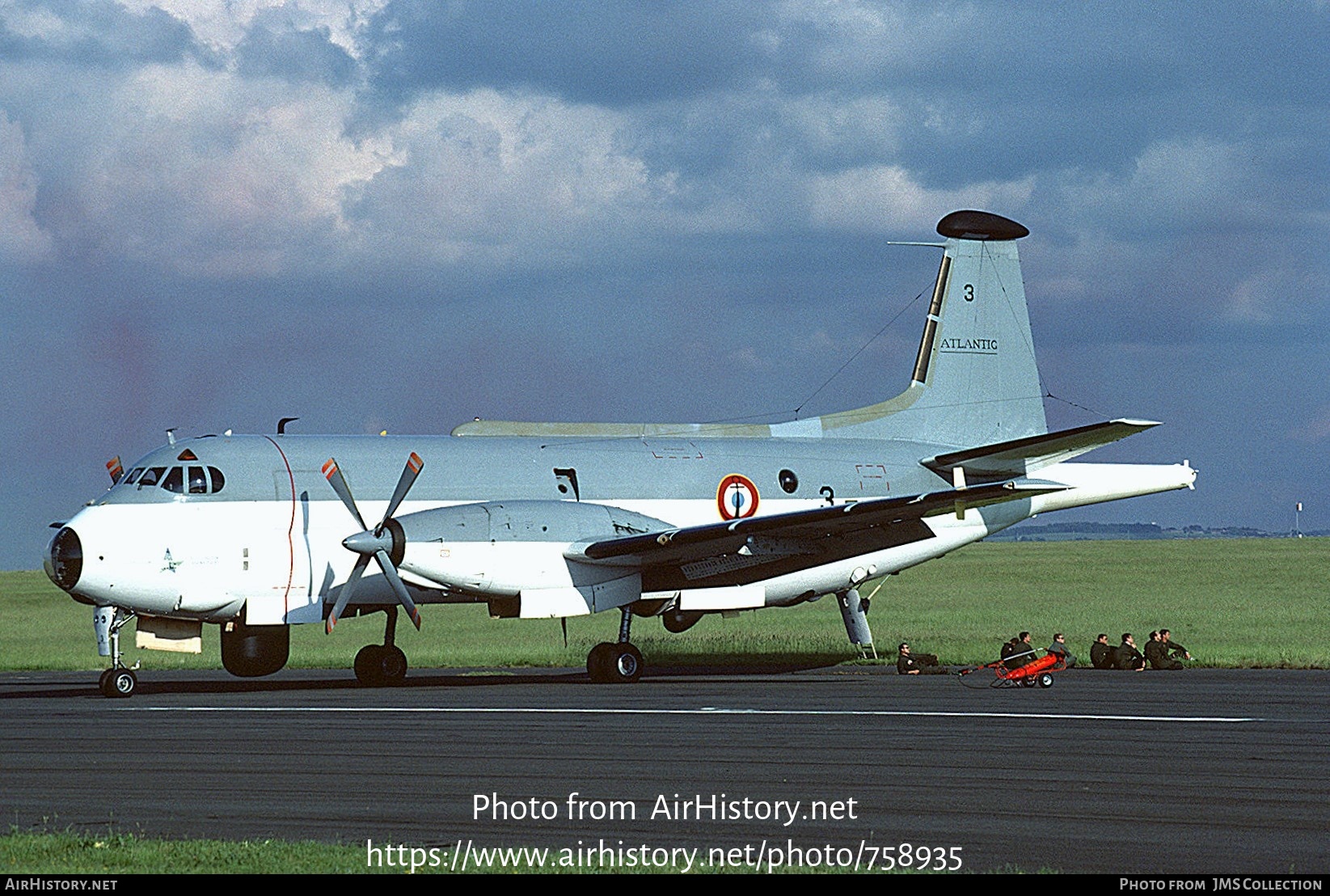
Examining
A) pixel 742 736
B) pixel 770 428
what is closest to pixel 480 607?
pixel 770 428

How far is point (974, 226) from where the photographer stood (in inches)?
1567

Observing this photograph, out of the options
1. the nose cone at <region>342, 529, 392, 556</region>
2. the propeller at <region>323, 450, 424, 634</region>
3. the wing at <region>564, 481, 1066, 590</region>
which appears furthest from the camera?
the wing at <region>564, 481, 1066, 590</region>

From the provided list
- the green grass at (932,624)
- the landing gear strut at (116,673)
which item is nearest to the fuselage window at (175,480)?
the landing gear strut at (116,673)

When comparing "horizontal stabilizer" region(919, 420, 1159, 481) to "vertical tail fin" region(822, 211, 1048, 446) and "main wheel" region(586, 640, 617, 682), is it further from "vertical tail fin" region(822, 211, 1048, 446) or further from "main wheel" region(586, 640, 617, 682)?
"main wheel" region(586, 640, 617, 682)

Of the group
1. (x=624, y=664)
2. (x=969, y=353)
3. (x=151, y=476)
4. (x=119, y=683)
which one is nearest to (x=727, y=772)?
(x=624, y=664)

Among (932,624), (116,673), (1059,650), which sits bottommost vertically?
(1059,650)

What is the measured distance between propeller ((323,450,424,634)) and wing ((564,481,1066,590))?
3211 mm

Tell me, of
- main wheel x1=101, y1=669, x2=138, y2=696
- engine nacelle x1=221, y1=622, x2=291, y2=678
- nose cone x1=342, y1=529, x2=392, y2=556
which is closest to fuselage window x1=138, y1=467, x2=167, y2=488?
main wheel x1=101, y1=669, x2=138, y2=696

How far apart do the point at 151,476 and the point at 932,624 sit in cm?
3376

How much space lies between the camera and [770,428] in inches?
1480

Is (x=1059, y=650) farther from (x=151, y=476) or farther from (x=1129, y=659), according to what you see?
(x=151, y=476)

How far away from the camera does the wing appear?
98.6 feet

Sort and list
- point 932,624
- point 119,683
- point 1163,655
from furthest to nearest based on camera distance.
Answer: point 932,624 < point 1163,655 < point 119,683

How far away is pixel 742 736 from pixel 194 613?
13.1m
